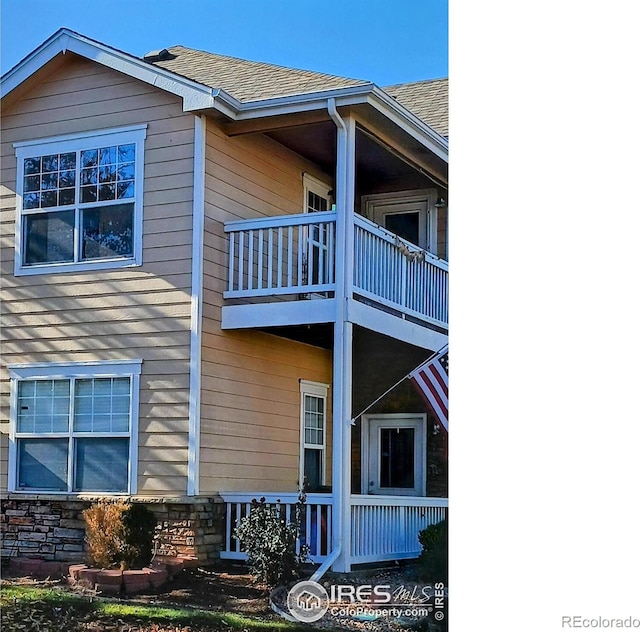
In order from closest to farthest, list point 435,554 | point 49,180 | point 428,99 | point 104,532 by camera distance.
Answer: point 435,554 < point 428,99 < point 104,532 < point 49,180

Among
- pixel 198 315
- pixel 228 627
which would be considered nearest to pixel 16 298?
pixel 198 315

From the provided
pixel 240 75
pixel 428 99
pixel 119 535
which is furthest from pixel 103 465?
pixel 428 99

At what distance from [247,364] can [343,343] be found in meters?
0.46

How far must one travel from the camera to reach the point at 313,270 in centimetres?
446

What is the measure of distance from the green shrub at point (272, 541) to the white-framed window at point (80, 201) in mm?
1249

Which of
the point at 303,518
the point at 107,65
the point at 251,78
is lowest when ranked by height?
the point at 303,518

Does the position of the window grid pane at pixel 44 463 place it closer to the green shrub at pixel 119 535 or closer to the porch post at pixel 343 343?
the green shrub at pixel 119 535

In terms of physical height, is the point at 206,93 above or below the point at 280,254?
above

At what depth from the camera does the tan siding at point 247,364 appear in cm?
435

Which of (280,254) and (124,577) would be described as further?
A: (280,254)

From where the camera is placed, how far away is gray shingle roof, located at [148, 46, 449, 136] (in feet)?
14.3

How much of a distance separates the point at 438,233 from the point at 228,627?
180 centimetres

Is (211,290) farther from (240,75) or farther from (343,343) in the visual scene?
(240,75)

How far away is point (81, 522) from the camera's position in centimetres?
446
